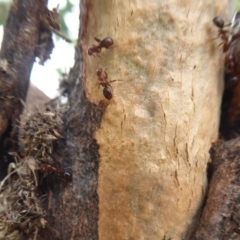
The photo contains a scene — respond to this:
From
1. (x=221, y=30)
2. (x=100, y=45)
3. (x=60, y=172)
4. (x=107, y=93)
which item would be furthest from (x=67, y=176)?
(x=221, y=30)

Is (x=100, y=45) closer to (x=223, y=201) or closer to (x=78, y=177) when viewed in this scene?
(x=78, y=177)

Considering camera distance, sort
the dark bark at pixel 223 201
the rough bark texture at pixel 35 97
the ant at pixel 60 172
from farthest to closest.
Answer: the rough bark texture at pixel 35 97, the ant at pixel 60 172, the dark bark at pixel 223 201

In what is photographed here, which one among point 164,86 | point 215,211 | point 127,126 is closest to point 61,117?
point 127,126

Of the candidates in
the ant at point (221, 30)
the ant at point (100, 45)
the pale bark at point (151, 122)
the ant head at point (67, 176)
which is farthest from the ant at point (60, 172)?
the ant at point (221, 30)

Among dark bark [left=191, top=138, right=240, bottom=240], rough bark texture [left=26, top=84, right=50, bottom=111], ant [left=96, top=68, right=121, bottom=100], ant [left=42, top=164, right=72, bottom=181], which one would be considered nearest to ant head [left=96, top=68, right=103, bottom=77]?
ant [left=96, top=68, right=121, bottom=100]

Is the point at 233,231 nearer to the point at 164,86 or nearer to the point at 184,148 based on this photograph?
the point at 184,148

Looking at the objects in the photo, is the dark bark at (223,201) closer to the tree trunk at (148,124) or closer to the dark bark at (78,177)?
the tree trunk at (148,124)

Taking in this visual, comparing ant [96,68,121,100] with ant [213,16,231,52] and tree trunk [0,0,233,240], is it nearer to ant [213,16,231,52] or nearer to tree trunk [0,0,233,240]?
tree trunk [0,0,233,240]
